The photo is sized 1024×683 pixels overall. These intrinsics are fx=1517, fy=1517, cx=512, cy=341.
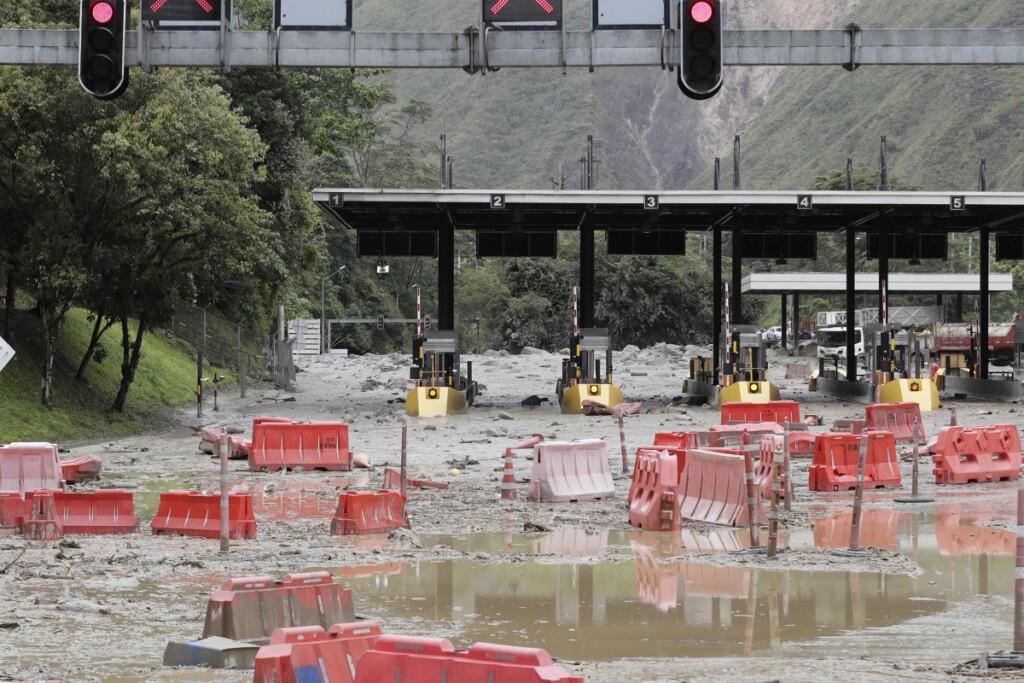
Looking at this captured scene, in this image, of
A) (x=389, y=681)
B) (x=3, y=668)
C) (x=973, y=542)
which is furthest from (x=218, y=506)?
(x=389, y=681)

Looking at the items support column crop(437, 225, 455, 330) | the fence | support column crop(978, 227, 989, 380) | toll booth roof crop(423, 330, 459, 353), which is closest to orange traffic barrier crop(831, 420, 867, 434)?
toll booth roof crop(423, 330, 459, 353)

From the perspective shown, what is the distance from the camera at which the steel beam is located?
17094mm

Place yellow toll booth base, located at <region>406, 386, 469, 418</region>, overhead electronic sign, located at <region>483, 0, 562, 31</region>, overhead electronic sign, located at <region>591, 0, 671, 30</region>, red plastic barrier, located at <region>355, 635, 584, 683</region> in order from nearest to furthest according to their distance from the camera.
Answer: red plastic barrier, located at <region>355, 635, 584, 683</region>, overhead electronic sign, located at <region>483, 0, 562, 31</region>, overhead electronic sign, located at <region>591, 0, 671, 30</region>, yellow toll booth base, located at <region>406, 386, 469, 418</region>

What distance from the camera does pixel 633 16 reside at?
1711cm

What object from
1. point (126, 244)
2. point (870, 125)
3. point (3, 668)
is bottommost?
point (3, 668)

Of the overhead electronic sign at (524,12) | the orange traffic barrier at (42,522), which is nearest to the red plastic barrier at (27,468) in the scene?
A: the orange traffic barrier at (42,522)

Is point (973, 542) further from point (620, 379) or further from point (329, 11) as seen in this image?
point (620, 379)

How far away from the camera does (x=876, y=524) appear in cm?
1680

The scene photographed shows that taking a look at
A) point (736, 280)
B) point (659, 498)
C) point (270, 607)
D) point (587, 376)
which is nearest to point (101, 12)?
point (659, 498)

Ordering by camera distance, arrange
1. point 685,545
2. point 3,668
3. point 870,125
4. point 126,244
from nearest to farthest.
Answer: point 3,668 < point 685,545 < point 126,244 < point 870,125

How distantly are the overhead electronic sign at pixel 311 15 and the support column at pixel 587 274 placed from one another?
28.6 meters

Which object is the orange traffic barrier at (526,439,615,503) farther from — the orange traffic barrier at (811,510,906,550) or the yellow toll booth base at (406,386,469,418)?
the yellow toll booth base at (406,386,469,418)

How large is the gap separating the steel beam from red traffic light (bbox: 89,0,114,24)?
1.23 metres

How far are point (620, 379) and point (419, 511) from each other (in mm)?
51107
